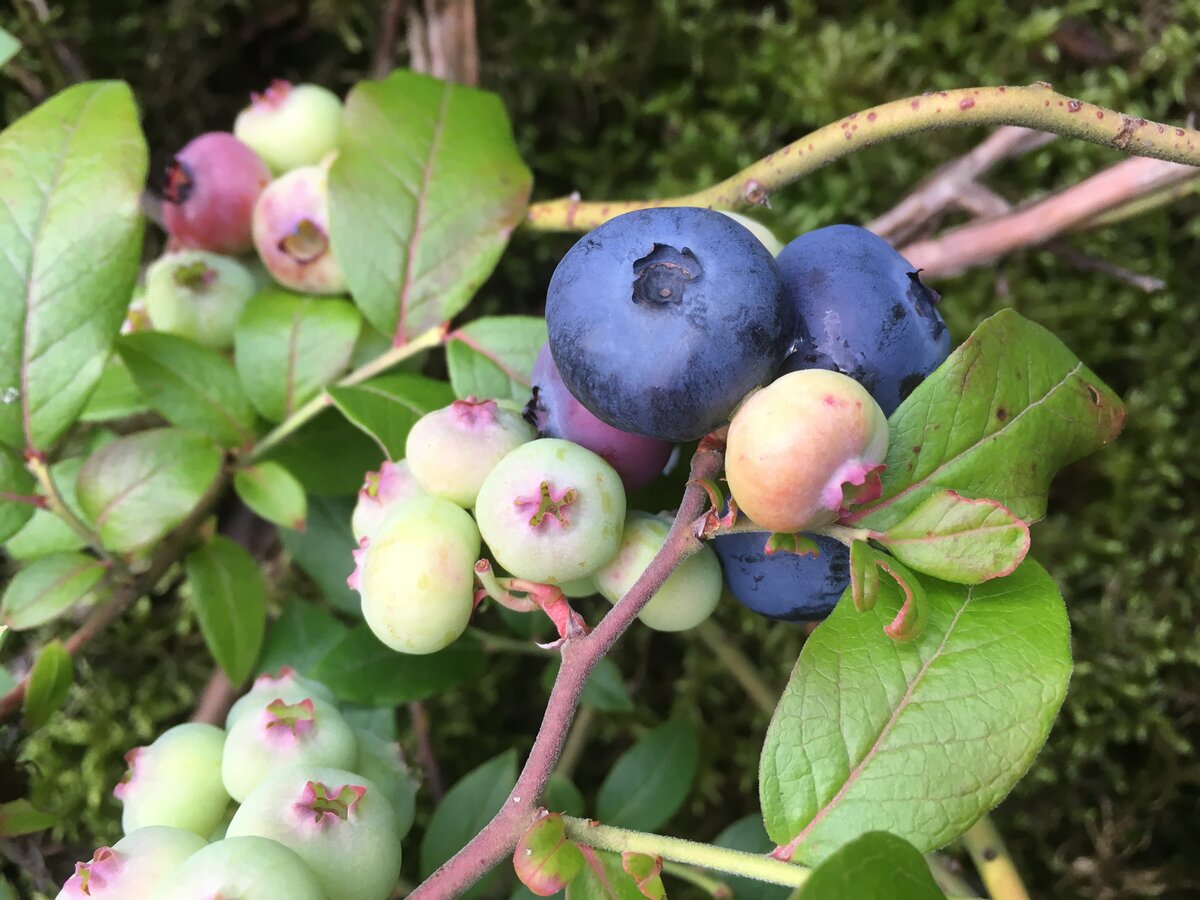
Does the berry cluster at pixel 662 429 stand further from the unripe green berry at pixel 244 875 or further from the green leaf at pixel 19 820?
the green leaf at pixel 19 820

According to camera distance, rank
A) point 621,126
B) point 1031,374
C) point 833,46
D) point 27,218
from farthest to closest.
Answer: point 621,126, point 833,46, point 27,218, point 1031,374

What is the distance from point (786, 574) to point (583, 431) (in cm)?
21

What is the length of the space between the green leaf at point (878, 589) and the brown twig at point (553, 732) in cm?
12

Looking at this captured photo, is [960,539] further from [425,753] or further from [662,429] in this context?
[425,753]

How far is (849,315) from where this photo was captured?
70 centimetres

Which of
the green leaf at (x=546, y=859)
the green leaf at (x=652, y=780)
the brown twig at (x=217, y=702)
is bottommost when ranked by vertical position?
the green leaf at (x=652, y=780)

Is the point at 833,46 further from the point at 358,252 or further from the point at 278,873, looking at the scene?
the point at 278,873

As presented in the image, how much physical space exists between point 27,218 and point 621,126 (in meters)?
0.90

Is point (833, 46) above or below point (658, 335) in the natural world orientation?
below

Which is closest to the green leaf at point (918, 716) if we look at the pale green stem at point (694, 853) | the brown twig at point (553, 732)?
the pale green stem at point (694, 853)

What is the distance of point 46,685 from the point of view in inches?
37.7

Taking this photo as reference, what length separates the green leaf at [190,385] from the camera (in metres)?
1.06

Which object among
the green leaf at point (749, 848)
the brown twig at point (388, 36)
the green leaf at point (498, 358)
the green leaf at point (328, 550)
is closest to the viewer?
the green leaf at point (498, 358)

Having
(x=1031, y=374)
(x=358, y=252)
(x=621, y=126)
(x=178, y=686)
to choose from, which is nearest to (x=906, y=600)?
(x=1031, y=374)
